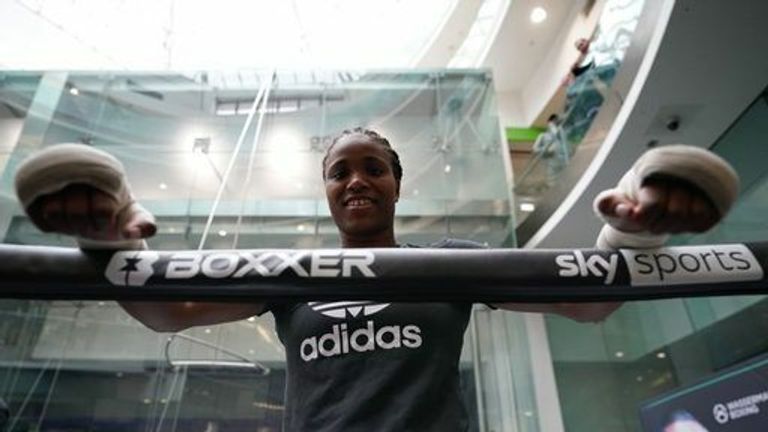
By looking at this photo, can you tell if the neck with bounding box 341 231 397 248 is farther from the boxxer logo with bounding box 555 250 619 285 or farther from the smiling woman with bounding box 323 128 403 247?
the boxxer logo with bounding box 555 250 619 285

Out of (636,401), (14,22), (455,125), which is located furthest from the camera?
(14,22)

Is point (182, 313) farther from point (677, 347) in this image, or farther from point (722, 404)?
point (677, 347)

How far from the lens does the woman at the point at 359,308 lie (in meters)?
0.47

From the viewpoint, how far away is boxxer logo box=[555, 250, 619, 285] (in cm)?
56

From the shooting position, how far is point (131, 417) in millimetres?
4199

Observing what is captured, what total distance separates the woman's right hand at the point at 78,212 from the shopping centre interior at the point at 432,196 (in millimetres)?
2287

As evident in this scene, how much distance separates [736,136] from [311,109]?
4.68m

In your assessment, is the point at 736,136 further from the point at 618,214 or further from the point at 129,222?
the point at 129,222

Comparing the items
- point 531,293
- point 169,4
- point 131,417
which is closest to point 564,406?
point 131,417

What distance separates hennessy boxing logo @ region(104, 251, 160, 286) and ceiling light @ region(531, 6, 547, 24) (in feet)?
30.4

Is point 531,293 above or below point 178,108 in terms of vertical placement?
below

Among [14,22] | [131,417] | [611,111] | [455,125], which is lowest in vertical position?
[131,417]

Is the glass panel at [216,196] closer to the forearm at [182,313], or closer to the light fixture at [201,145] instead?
the light fixture at [201,145]

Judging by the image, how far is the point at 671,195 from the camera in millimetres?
500
